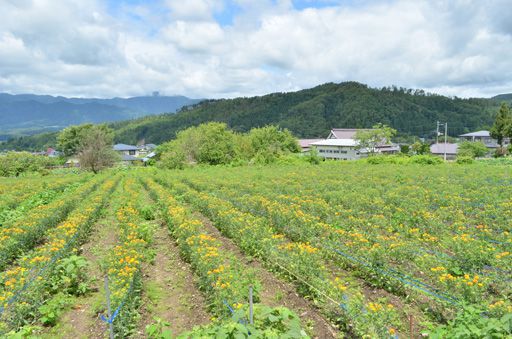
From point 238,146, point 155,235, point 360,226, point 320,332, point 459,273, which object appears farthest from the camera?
point 238,146

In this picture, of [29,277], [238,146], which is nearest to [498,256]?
[29,277]

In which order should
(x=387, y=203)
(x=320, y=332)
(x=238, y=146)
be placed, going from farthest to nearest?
(x=238, y=146), (x=387, y=203), (x=320, y=332)

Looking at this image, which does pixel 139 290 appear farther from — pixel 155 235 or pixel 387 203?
pixel 387 203

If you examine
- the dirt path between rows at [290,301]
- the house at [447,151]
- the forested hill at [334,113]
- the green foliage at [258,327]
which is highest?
the forested hill at [334,113]

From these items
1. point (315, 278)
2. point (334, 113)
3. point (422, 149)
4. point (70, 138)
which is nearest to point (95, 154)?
point (70, 138)

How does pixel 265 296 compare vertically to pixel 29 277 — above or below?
below

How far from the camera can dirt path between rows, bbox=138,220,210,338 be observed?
5.79 m

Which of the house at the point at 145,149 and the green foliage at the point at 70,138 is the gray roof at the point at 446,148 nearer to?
the green foliage at the point at 70,138

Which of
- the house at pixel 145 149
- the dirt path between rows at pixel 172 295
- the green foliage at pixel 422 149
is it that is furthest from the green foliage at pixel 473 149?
the house at pixel 145 149

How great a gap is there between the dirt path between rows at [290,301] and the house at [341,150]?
5847 cm

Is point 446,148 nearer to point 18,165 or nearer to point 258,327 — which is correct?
point 258,327

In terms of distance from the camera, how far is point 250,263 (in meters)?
8.25

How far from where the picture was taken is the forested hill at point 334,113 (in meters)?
118

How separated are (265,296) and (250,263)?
6.02 ft
